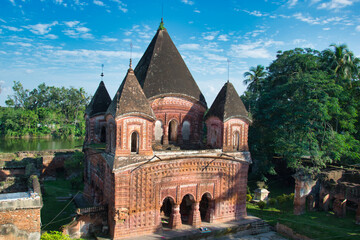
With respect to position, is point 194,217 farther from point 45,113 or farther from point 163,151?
point 45,113

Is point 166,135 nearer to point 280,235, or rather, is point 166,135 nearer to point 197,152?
point 197,152

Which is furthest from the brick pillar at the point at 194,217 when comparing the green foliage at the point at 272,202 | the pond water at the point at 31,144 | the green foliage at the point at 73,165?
the pond water at the point at 31,144

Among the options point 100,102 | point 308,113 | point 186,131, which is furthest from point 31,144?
point 308,113

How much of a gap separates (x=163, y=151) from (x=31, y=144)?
33.4m

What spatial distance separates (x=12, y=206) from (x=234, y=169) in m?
7.95

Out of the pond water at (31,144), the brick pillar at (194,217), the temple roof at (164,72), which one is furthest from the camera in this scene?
the pond water at (31,144)

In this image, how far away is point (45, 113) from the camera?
141ft

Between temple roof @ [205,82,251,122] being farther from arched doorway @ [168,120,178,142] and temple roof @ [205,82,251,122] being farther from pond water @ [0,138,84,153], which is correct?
pond water @ [0,138,84,153]

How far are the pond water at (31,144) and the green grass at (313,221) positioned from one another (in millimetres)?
26162

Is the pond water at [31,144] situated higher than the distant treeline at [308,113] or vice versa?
the distant treeline at [308,113]

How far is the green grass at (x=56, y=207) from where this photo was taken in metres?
11.4

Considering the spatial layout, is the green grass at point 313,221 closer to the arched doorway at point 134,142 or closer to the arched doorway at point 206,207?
the arched doorway at point 206,207

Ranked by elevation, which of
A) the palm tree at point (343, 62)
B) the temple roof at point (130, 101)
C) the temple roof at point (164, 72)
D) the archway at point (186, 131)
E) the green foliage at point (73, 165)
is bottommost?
the green foliage at point (73, 165)

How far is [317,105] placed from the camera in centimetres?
1546
